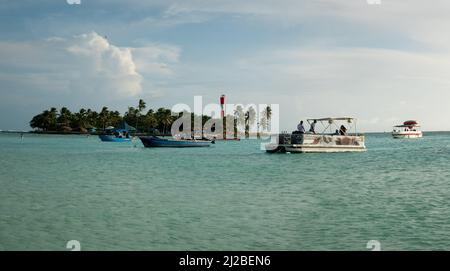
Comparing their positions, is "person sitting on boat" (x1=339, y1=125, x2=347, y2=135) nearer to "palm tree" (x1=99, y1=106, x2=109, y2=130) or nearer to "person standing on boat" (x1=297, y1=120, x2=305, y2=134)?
"person standing on boat" (x1=297, y1=120, x2=305, y2=134)

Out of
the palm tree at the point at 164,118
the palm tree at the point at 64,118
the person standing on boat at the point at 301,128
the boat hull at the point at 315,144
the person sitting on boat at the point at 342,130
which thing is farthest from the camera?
the palm tree at the point at 64,118

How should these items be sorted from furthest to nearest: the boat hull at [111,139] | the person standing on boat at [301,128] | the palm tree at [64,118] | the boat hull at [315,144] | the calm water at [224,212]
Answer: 1. the palm tree at [64,118]
2. the boat hull at [111,139]
3. the boat hull at [315,144]
4. the person standing on boat at [301,128]
5. the calm water at [224,212]

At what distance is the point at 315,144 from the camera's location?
48.8m

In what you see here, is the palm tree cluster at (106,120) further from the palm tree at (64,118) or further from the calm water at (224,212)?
the calm water at (224,212)

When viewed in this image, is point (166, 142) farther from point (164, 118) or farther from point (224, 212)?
point (164, 118)

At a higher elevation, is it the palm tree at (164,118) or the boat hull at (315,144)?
the palm tree at (164,118)

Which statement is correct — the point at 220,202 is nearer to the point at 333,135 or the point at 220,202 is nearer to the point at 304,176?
the point at 304,176

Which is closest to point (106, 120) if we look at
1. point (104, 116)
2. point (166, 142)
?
point (104, 116)

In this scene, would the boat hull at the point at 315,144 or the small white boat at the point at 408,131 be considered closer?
the boat hull at the point at 315,144

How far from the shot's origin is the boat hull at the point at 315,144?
48.3 metres

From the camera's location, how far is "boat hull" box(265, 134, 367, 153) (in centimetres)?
4828

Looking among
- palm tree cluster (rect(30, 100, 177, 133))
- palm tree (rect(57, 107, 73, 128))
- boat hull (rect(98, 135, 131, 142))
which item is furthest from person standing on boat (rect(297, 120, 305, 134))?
palm tree (rect(57, 107, 73, 128))

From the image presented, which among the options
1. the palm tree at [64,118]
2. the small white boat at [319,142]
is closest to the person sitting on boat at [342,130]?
the small white boat at [319,142]

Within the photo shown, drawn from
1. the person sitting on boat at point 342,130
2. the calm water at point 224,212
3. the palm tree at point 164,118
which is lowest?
the calm water at point 224,212
